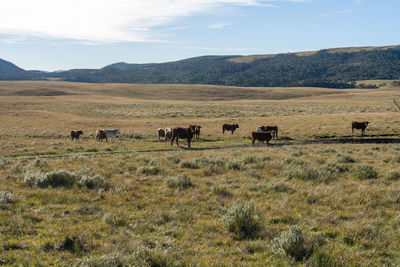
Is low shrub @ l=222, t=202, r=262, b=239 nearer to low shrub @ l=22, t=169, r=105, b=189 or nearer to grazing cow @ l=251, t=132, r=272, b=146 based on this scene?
low shrub @ l=22, t=169, r=105, b=189

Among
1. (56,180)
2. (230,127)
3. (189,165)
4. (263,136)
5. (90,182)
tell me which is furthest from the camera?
(230,127)

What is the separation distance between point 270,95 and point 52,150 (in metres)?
107

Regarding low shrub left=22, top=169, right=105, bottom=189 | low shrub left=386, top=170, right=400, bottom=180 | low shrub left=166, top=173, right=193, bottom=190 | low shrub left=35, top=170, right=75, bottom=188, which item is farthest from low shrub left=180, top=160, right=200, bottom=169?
low shrub left=386, top=170, right=400, bottom=180

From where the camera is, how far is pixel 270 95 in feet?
386

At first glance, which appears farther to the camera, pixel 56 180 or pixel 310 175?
pixel 310 175

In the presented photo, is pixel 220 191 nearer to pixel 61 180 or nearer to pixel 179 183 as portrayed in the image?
pixel 179 183

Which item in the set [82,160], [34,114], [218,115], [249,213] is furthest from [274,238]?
[34,114]

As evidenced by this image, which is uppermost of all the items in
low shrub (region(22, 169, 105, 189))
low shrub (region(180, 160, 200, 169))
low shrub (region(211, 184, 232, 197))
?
low shrub (region(22, 169, 105, 189))

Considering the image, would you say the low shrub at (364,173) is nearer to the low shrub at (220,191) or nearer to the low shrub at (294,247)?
the low shrub at (220,191)

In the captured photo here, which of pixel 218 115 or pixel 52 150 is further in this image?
pixel 218 115

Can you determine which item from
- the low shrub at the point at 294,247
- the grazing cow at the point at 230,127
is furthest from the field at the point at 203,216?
the grazing cow at the point at 230,127

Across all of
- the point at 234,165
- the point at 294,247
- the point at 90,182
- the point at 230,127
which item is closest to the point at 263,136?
the point at 230,127

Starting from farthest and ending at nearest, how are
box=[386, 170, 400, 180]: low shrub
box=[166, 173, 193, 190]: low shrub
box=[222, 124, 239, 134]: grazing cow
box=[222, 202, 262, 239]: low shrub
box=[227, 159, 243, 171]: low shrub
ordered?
box=[222, 124, 239, 134]: grazing cow
box=[227, 159, 243, 171]: low shrub
box=[386, 170, 400, 180]: low shrub
box=[166, 173, 193, 190]: low shrub
box=[222, 202, 262, 239]: low shrub

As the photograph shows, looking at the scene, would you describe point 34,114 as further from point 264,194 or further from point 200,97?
point 200,97
